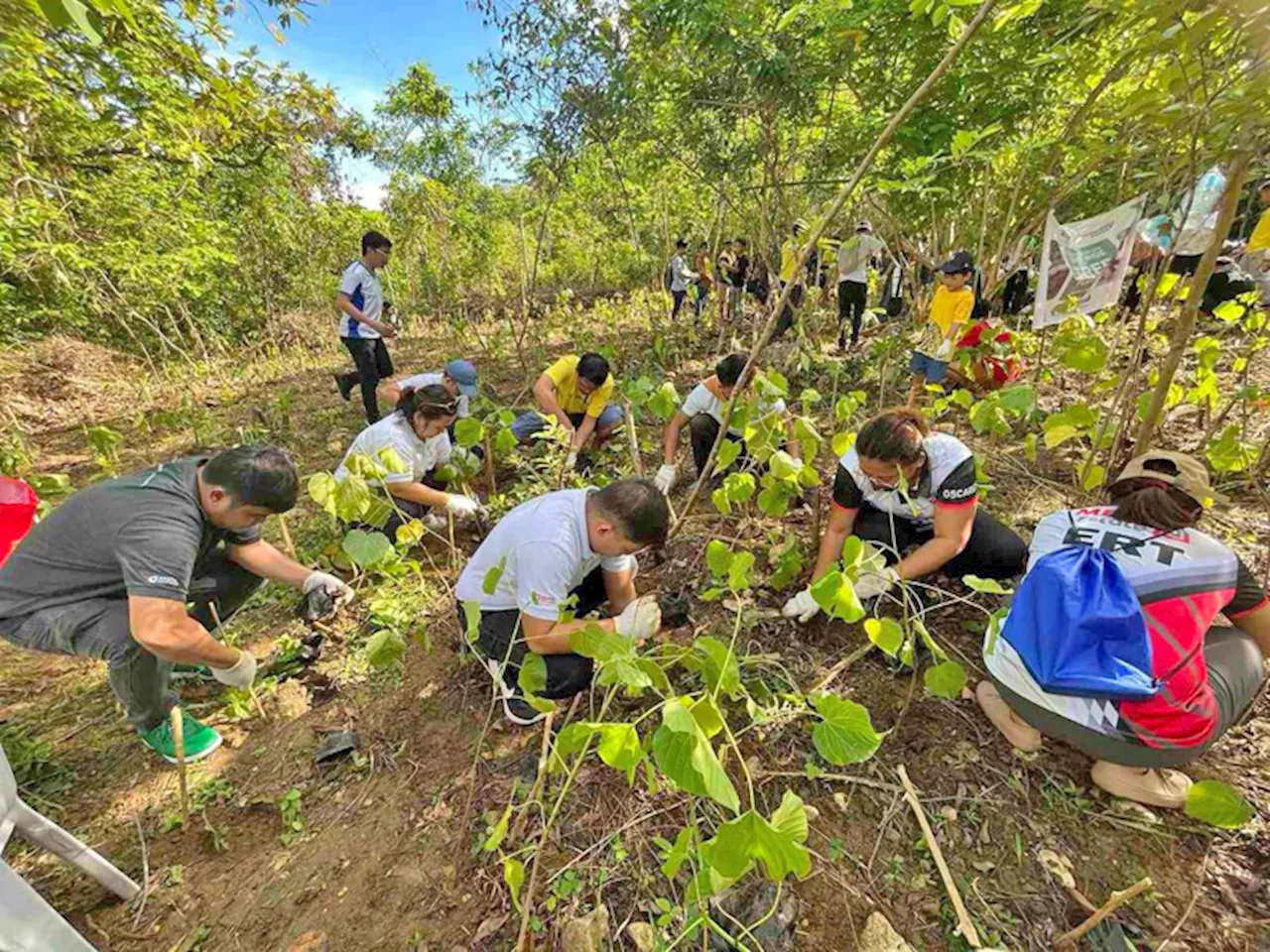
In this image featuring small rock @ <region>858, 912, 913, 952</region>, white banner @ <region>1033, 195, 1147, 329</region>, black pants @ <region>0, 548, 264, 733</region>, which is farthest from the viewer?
white banner @ <region>1033, 195, 1147, 329</region>

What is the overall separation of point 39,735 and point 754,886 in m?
2.43

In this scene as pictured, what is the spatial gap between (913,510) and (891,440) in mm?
238

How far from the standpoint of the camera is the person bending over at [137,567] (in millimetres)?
1564

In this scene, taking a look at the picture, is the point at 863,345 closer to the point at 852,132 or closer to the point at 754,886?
the point at 852,132

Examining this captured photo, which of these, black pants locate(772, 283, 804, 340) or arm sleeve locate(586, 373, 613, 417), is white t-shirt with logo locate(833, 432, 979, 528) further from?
black pants locate(772, 283, 804, 340)

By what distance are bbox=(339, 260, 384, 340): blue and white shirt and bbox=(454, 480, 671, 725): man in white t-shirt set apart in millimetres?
2849

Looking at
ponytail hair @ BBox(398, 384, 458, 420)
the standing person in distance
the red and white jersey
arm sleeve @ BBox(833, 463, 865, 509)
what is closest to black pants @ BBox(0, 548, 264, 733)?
ponytail hair @ BBox(398, 384, 458, 420)

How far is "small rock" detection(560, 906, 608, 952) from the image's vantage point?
1.22 meters

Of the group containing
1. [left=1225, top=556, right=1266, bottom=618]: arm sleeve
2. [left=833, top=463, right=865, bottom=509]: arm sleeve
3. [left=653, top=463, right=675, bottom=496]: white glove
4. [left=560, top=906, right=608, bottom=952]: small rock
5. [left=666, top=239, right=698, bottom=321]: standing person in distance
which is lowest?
[left=560, top=906, right=608, bottom=952]: small rock

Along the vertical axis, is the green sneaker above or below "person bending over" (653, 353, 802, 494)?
below

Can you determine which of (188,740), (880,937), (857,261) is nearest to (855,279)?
(857,261)

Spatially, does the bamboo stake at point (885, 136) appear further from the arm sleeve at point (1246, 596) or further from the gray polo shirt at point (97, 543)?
the gray polo shirt at point (97, 543)

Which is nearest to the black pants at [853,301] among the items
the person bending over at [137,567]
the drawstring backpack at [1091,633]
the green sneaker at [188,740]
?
the drawstring backpack at [1091,633]

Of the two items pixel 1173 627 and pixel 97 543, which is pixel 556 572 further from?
pixel 1173 627
